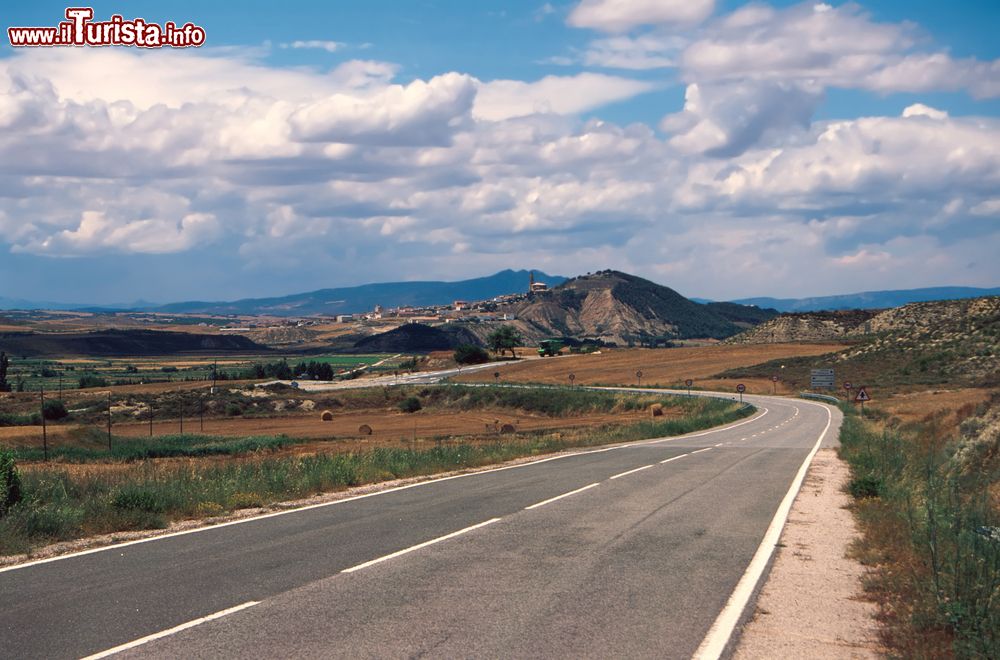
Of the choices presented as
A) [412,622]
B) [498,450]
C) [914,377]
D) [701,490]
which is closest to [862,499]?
[701,490]

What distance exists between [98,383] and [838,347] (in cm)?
8637

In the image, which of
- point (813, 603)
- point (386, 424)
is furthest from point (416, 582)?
point (386, 424)

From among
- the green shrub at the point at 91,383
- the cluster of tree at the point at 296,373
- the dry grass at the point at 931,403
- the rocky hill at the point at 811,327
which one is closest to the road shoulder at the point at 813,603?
the dry grass at the point at 931,403

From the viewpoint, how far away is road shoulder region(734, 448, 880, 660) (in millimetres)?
7805

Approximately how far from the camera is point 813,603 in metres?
9.34

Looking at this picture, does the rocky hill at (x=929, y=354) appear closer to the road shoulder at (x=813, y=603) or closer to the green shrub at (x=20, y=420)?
the road shoulder at (x=813, y=603)

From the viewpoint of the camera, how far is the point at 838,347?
4473 inches

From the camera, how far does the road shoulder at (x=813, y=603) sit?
7.81 m

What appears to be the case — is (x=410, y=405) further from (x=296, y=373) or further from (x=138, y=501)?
(x=138, y=501)

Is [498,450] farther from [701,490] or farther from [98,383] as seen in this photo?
[98,383]

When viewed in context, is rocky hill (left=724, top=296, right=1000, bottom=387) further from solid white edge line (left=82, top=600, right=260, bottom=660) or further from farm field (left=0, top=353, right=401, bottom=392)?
farm field (left=0, top=353, right=401, bottom=392)

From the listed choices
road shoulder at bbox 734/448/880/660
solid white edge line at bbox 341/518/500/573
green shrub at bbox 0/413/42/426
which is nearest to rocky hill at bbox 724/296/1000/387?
road shoulder at bbox 734/448/880/660

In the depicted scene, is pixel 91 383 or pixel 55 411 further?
→ pixel 91 383

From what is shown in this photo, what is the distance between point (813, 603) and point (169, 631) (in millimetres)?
6125
